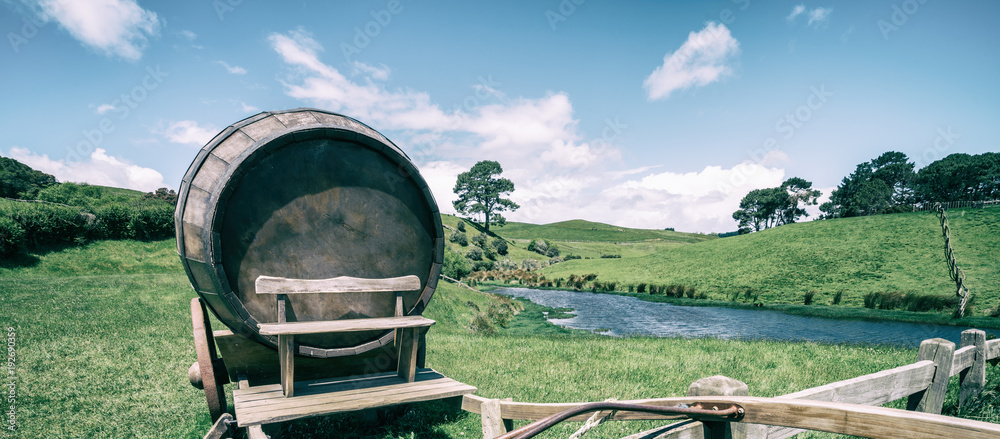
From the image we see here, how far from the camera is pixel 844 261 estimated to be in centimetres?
3809

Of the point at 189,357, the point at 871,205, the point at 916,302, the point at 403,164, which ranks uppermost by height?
the point at 871,205

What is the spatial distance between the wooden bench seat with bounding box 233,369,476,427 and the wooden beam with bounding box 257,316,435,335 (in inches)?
21.4

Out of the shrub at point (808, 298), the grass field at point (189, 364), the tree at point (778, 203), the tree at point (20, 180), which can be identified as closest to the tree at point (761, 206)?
the tree at point (778, 203)

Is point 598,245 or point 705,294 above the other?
point 598,245

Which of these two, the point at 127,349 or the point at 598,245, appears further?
the point at 598,245

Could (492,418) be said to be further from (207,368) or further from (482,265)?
(482,265)

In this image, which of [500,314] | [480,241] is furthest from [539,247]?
[500,314]

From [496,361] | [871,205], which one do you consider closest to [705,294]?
[496,361]

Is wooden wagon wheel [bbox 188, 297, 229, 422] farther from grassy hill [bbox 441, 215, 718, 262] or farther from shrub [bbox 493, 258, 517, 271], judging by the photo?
grassy hill [bbox 441, 215, 718, 262]

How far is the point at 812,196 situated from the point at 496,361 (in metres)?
113

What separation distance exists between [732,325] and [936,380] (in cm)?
2071

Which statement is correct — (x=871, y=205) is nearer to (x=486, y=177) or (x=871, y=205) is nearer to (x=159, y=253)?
(x=486, y=177)

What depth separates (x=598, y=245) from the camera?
398 feet

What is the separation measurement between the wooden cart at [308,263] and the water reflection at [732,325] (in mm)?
15652
